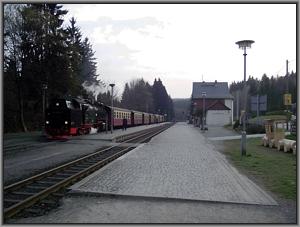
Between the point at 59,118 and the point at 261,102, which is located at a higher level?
the point at 261,102

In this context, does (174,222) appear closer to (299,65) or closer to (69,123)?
(299,65)

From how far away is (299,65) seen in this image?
26.6 feet

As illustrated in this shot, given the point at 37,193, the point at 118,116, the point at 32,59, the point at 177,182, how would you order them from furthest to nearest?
the point at 118,116, the point at 32,59, the point at 177,182, the point at 37,193

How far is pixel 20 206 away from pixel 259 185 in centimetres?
636

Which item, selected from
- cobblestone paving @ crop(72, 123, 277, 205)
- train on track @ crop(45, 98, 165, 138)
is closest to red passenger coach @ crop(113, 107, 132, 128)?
train on track @ crop(45, 98, 165, 138)

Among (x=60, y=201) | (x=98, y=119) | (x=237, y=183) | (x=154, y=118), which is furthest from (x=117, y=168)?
(x=154, y=118)

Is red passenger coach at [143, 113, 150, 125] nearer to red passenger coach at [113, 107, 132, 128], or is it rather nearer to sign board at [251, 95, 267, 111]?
red passenger coach at [113, 107, 132, 128]

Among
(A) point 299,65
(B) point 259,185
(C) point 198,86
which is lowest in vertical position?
(B) point 259,185

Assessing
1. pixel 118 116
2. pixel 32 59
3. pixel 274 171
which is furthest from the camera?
pixel 118 116

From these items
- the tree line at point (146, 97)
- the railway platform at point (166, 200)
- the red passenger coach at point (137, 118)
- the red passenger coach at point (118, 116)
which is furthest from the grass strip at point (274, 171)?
the tree line at point (146, 97)

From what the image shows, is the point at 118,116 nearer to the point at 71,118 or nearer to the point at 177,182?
the point at 71,118

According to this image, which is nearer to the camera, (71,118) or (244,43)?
(244,43)

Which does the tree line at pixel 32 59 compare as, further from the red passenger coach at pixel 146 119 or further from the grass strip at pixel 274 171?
the red passenger coach at pixel 146 119

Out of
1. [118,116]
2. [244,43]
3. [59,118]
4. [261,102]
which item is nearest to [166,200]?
[244,43]
